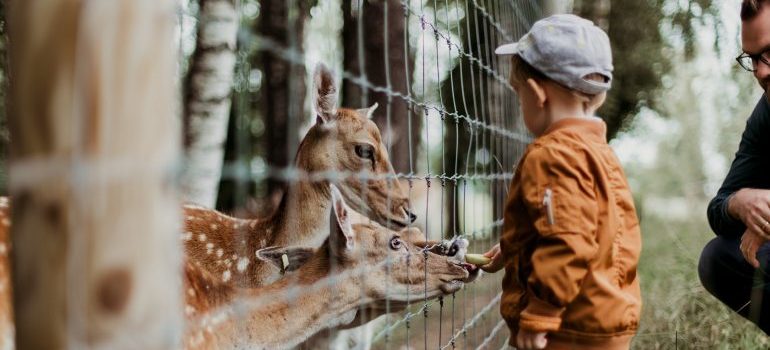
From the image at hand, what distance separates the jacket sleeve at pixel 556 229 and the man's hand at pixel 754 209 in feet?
4.45

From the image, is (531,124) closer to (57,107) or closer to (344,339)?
(57,107)

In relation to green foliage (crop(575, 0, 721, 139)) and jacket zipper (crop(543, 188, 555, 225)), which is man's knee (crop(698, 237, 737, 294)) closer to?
jacket zipper (crop(543, 188, 555, 225))

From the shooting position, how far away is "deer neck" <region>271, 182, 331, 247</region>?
4.57 meters

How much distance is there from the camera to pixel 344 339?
4.52m

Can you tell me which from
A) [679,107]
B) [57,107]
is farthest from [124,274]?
[679,107]

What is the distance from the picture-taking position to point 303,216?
4.67m

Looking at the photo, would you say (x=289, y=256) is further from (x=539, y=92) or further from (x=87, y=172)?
(x=87, y=172)

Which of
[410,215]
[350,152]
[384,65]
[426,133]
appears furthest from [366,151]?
[384,65]

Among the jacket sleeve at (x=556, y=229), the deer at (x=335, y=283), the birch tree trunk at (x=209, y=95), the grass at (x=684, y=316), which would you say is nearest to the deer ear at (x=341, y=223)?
the deer at (x=335, y=283)

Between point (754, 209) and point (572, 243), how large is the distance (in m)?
1.51

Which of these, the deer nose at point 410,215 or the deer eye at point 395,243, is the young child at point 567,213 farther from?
the deer nose at point 410,215

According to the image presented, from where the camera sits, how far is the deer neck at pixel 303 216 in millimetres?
4574

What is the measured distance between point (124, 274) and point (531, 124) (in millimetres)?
1591

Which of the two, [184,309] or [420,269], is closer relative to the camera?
[184,309]
